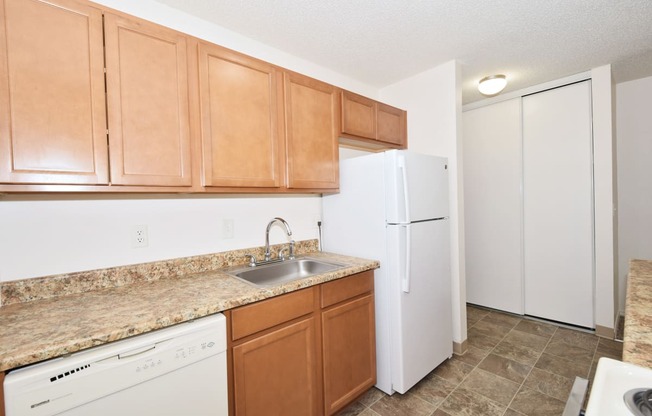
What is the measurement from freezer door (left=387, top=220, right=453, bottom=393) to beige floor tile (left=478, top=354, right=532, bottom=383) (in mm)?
312

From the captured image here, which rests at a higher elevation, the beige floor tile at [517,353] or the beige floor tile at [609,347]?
the beige floor tile at [609,347]

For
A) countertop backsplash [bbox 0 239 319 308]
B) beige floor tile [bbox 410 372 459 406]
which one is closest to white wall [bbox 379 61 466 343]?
beige floor tile [bbox 410 372 459 406]

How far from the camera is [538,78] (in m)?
2.76

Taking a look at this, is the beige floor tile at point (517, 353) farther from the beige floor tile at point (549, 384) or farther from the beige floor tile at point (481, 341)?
the beige floor tile at point (549, 384)

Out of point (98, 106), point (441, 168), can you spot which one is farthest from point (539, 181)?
point (98, 106)

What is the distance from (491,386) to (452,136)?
1.89m

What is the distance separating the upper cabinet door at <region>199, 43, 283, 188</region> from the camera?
1.54m

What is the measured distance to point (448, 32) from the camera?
1958mm

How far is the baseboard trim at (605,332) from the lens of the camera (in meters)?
2.53

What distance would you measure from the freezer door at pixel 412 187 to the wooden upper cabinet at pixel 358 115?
498 mm

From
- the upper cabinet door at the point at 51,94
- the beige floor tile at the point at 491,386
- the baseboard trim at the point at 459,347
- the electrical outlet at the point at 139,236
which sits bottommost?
the beige floor tile at the point at 491,386

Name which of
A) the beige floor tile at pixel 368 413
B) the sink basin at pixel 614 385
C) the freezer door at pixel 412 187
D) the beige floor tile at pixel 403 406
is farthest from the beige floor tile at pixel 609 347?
the sink basin at pixel 614 385

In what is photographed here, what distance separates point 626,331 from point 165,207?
2.13 metres

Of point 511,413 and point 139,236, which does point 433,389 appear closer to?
point 511,413
